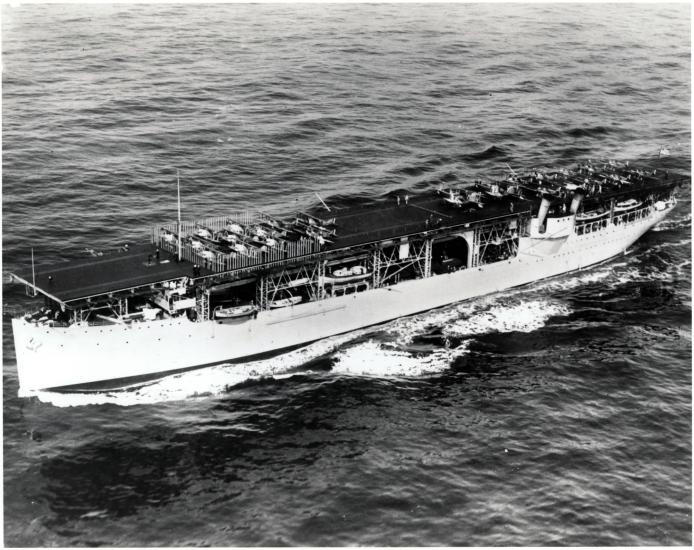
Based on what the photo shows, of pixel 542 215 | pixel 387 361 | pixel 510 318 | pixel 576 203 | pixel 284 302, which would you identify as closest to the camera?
pixel 387 361

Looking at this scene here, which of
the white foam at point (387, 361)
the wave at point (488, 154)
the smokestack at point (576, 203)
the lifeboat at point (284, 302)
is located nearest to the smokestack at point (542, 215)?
the smokestack at point (576, 203)

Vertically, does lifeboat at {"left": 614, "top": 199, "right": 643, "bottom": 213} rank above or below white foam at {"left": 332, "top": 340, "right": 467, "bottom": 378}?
above

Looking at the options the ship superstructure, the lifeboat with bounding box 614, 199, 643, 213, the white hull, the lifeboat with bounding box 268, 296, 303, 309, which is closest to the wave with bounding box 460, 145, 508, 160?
the ship superstructure

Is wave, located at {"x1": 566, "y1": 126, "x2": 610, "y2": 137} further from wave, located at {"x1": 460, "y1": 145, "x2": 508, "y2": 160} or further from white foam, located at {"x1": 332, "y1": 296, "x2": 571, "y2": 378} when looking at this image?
white foam, located at {"x1": 332, "y1": 296, "x2": 571, "y2": 378}

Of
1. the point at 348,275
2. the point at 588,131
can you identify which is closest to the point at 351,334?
the point at 348,275

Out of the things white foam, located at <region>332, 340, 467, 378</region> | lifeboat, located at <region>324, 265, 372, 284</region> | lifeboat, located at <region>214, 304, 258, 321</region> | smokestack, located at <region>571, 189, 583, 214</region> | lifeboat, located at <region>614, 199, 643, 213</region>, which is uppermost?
smokestack, located at <region>571, 189, 583, 214</region>

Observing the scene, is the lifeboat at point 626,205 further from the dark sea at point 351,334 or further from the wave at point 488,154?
the wave at point 488,154

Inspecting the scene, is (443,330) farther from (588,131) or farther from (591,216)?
(588,131)

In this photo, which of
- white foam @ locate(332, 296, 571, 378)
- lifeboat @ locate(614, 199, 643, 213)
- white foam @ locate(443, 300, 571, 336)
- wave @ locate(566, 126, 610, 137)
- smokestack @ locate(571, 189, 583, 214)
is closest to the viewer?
white foam @ locate(332, 296, 571, 378)
